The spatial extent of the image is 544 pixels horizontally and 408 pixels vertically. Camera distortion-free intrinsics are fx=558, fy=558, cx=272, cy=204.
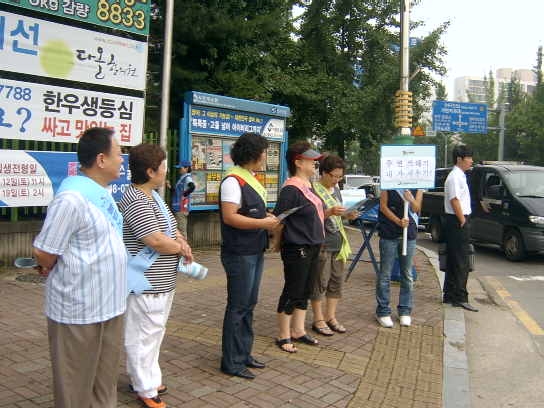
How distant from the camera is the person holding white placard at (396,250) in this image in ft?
19.3

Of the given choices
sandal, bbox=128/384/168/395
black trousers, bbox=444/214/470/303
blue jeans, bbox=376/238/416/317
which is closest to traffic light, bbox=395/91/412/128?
black trousers, bbox=444/214/470/303

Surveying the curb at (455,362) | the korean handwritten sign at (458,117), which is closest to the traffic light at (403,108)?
the curb at (455,362)

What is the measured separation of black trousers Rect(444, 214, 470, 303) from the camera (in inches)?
271

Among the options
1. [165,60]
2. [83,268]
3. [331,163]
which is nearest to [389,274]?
[331,163]

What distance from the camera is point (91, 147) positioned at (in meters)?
2.81

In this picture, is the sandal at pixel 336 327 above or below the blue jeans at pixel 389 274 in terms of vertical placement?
below

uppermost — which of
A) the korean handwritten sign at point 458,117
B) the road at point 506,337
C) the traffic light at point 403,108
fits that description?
the korean handwritten sign at point 458,117

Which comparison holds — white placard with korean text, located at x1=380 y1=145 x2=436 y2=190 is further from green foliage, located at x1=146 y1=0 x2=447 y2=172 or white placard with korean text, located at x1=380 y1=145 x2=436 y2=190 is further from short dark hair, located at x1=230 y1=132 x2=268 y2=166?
green foliage, located at x1=146 y1=0 x2=447 y2=172

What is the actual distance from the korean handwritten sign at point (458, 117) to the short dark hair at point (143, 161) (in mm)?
24199

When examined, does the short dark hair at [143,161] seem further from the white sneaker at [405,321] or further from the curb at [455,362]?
the white sneaker at [405,321]

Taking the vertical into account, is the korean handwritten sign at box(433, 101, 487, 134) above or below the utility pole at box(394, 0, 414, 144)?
above

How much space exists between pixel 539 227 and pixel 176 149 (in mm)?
6859

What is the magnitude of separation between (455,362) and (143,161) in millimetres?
3313

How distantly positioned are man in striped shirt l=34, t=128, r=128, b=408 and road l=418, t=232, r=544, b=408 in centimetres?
292
